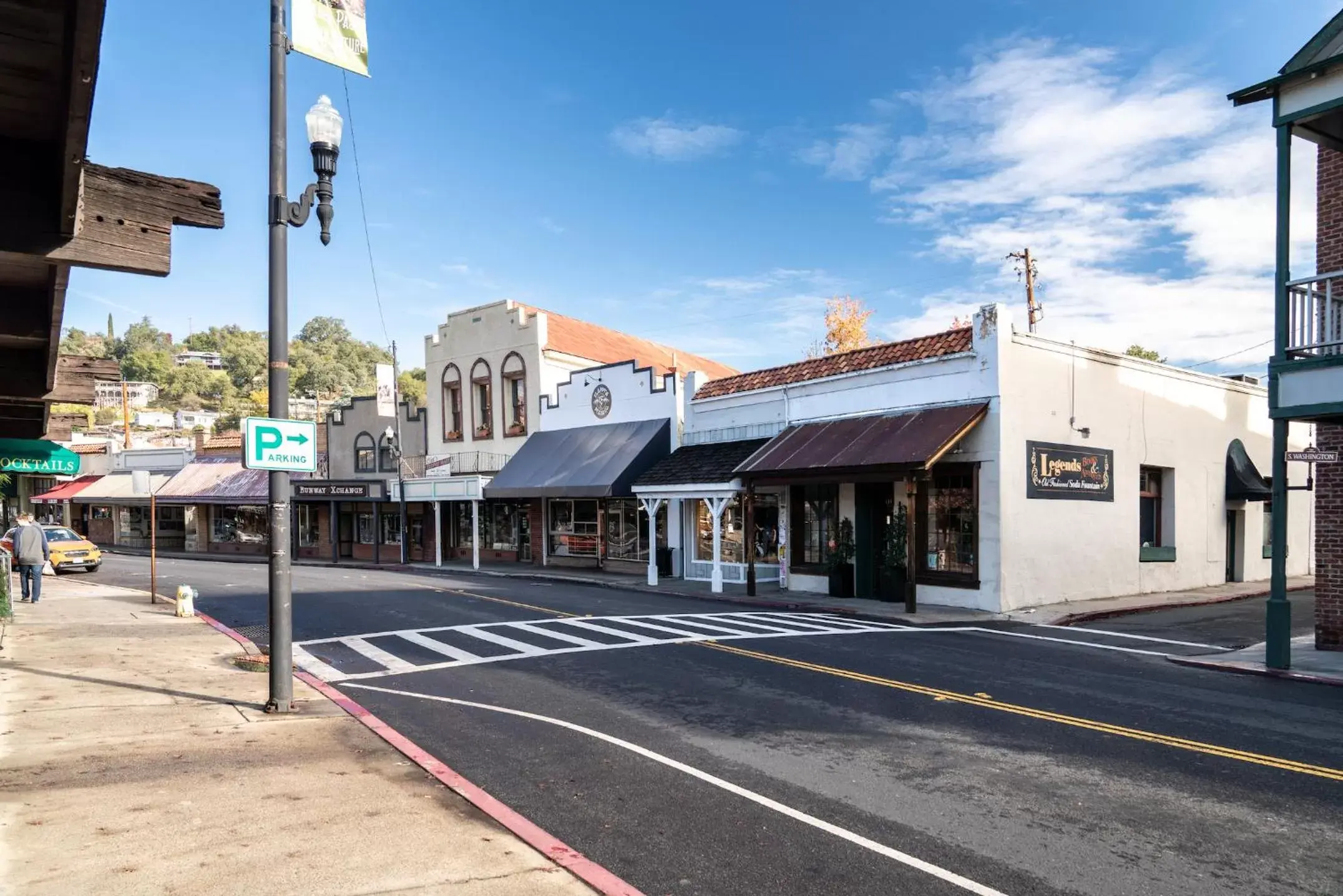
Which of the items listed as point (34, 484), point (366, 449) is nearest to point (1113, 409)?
point (366, 449)

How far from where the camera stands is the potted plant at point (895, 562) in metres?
19.8

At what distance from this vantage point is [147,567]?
33.8 m

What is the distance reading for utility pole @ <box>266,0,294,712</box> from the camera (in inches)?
340

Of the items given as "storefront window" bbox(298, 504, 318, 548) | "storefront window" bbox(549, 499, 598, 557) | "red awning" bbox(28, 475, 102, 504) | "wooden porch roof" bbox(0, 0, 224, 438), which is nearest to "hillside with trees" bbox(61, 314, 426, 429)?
"red awning" bbox(28, 475, 102, 504)

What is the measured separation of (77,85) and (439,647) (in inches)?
461

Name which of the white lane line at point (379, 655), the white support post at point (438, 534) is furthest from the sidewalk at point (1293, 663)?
the white support post at point (438, 534)

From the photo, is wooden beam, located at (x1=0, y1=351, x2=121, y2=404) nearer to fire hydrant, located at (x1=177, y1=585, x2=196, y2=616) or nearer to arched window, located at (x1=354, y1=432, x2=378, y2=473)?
fire hydrant, located at (x1=177, y1=585, x2=196, y2=616)

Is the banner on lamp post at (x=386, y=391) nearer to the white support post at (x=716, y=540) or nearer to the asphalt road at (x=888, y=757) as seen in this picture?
the white support post at (x=716, y=540)

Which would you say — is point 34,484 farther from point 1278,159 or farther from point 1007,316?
point 1278,159

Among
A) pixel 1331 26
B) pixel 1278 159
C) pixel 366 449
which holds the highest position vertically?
pixel 1331 26

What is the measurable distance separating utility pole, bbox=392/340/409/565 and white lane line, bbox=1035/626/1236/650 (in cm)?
2636

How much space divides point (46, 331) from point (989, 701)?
30.8 ft

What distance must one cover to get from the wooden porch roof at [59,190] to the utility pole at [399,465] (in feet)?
101

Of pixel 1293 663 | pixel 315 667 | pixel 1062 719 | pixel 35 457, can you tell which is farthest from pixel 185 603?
A: pixel 1293 663
